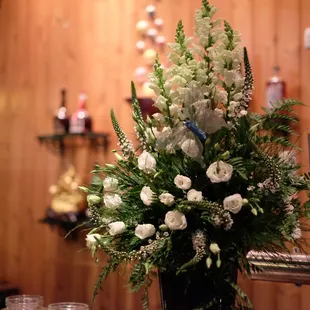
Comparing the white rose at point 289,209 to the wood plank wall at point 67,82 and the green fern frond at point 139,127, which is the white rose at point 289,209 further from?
the wood plank wall at point 67,82

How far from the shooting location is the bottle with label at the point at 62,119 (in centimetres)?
377

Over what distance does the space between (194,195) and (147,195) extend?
102 millimetres

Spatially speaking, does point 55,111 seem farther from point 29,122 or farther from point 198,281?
point 198,281

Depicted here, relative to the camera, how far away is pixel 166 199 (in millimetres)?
1103

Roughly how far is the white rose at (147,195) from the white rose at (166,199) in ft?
0.09

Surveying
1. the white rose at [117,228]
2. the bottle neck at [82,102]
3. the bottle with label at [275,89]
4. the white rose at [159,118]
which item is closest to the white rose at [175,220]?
the white rose at [117,228]

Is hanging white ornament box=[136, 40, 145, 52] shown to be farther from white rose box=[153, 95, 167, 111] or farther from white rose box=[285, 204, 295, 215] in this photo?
white rose box=[285, 204, 295, 215]

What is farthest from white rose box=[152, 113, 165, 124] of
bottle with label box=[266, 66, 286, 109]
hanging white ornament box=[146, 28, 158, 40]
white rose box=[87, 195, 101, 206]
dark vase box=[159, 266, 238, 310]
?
hanging white ornament box=[146, 28, 158, 40]

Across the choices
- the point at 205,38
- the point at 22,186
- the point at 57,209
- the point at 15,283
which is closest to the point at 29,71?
the point at 22,186

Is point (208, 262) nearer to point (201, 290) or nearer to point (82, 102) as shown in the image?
point (201, 290)

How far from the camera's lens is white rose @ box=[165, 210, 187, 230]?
108cm

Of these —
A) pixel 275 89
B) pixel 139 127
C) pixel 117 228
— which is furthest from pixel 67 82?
pixel 117 228

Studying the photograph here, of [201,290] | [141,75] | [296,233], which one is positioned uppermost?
[141,75]

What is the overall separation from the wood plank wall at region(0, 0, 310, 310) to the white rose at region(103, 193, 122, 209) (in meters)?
2.03
